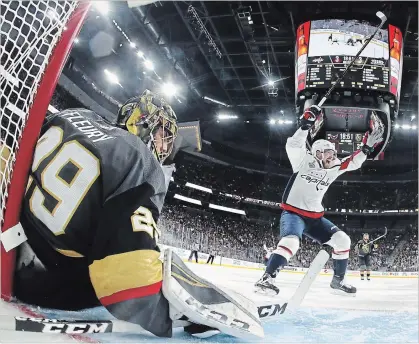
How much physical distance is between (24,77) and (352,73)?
1828 millimetres

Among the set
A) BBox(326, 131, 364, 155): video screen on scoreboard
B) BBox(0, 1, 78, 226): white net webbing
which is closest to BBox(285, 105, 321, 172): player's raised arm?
BBox(326, 131, 364, 155): video screen on scoreboard

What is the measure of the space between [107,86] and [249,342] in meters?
1.80

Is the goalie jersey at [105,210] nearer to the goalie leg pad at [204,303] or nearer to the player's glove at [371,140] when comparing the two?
the goalie leg pad at [204,303]

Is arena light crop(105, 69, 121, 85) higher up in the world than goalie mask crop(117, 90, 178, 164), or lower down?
higher up

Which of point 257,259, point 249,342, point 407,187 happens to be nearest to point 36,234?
point 249,342

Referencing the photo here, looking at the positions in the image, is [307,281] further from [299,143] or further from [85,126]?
[85,126]

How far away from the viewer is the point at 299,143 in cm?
189

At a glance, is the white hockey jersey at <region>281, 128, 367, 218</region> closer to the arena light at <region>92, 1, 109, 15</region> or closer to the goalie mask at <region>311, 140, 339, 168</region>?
the goalie mask at <region>311, 140, 339, 168</region>

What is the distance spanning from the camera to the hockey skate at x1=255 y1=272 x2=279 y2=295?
5.51 feet

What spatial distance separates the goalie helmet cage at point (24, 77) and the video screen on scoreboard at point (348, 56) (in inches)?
67.2

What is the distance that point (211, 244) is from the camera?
263 centimetres

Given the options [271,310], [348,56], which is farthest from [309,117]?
[271,310]

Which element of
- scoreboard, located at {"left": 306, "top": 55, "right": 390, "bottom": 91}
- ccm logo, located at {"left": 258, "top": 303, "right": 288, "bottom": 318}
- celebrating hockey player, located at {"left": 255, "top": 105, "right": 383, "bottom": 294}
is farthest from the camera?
scoreboard, located at {"left": 306, "top": 55, "right": 390, "bottom": 91}

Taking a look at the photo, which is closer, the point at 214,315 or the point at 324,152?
the point at 214,315
